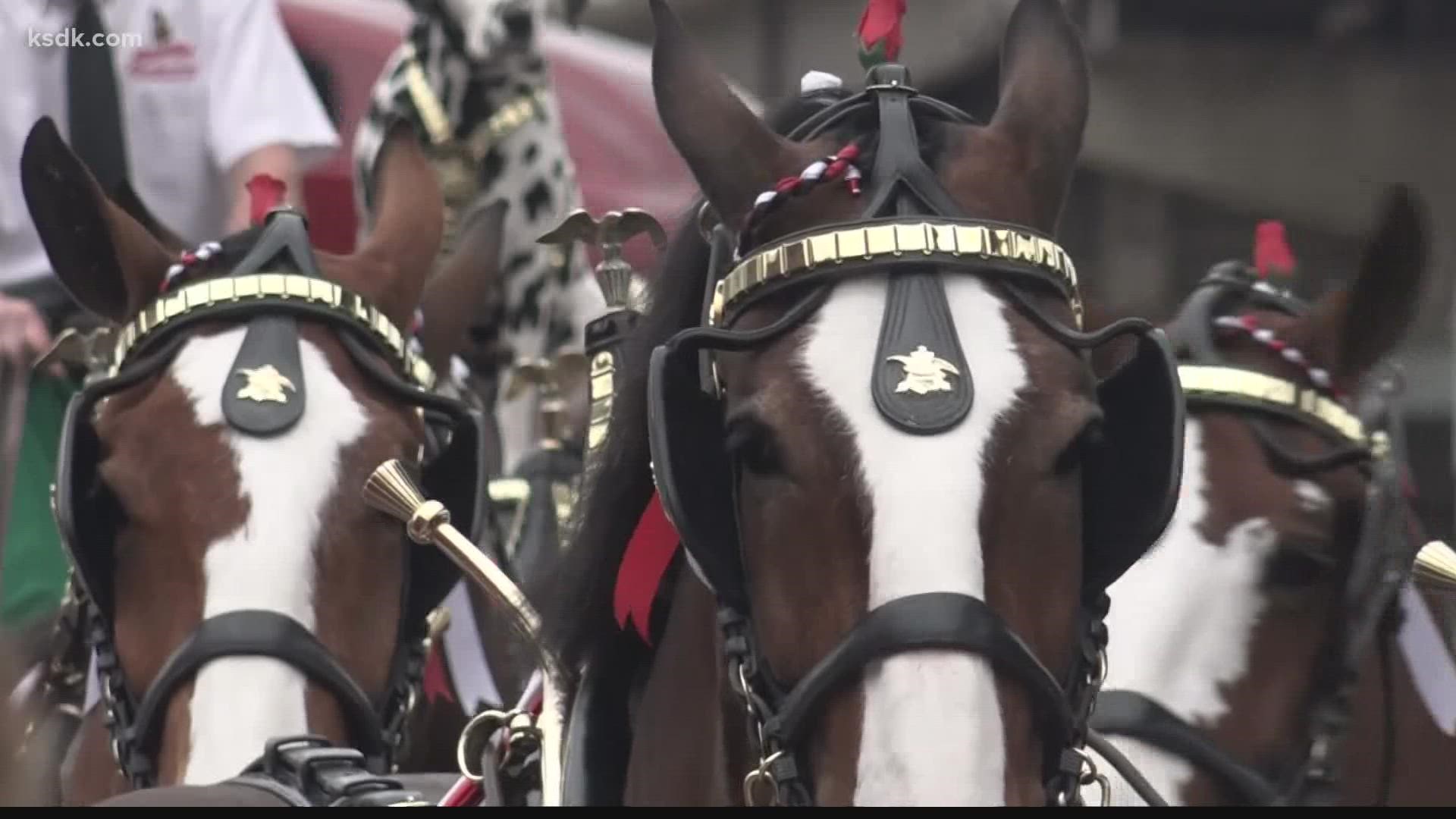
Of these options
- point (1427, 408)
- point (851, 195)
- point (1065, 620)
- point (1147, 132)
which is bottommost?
point (1065, 620)

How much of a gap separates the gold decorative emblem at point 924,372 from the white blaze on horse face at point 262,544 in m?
1.26

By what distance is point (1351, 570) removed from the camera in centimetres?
440

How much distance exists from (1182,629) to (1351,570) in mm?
346

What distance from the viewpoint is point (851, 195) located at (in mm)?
3262

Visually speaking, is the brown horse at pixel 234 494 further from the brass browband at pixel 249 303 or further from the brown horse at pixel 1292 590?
the brown horse at pixel 1292 590

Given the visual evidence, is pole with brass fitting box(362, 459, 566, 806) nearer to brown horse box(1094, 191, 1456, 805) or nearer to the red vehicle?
brown horse box(1094, 191, 1456, 805)

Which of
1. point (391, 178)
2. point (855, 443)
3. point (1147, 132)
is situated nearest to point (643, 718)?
point (855, 443)

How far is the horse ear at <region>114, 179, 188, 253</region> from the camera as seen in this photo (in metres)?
4.82

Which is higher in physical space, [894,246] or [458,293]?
[458,293]

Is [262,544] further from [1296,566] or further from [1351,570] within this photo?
[1351,570]

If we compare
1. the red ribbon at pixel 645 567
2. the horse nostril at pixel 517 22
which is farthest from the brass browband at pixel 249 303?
the horse nostril at pixel 517 22

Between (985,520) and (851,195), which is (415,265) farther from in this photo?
(985,520)

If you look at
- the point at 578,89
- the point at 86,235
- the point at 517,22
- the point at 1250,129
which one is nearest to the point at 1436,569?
the point at 86,235

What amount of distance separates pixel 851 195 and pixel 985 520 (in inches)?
18.8
